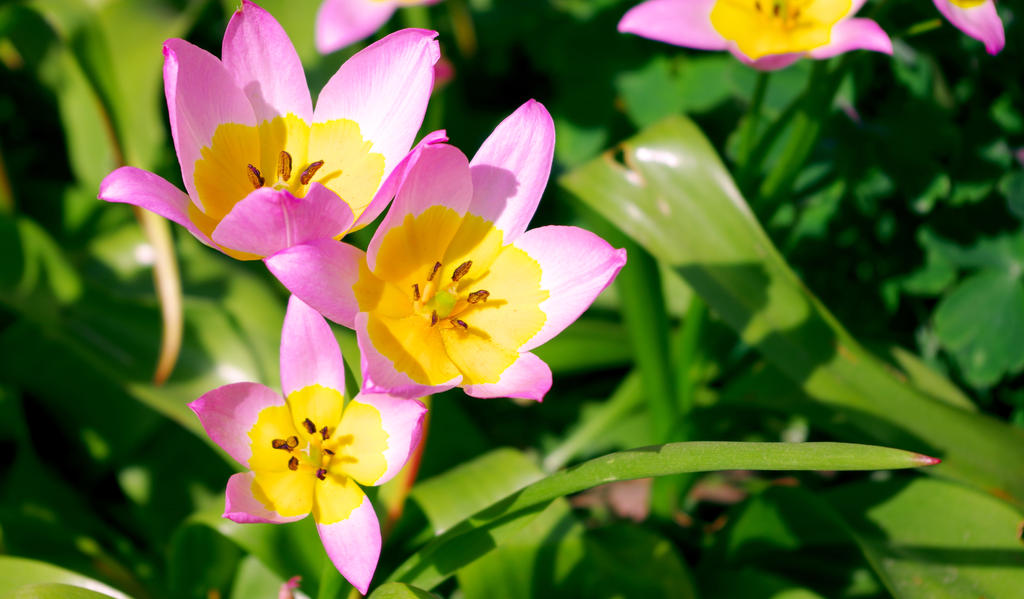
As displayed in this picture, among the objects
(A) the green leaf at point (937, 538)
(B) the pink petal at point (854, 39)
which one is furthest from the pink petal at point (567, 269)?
(A) the green leaf at point (937, 538)

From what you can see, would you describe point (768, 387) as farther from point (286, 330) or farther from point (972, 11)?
point (286, 330)

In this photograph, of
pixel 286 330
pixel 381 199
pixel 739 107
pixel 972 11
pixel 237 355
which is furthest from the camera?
pixel 739 107

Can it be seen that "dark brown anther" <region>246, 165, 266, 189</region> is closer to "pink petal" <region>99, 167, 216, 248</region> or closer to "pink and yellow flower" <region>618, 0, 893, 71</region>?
"pink petal" <region>99, 167, 216, 248</region>

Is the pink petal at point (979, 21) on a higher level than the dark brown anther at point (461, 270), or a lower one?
higher

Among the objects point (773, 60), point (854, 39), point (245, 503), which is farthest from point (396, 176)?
point (854, 39)

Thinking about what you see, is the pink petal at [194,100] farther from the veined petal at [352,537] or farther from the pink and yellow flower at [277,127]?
the veined petal at [352,537]

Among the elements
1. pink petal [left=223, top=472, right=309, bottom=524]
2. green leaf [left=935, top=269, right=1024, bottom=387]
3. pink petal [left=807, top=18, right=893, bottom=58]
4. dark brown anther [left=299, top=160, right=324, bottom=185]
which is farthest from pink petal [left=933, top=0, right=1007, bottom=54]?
pink petal [left=223, top=472, right=309, bottom=524]

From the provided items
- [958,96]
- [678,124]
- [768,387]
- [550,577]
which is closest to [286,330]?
[550,577]
